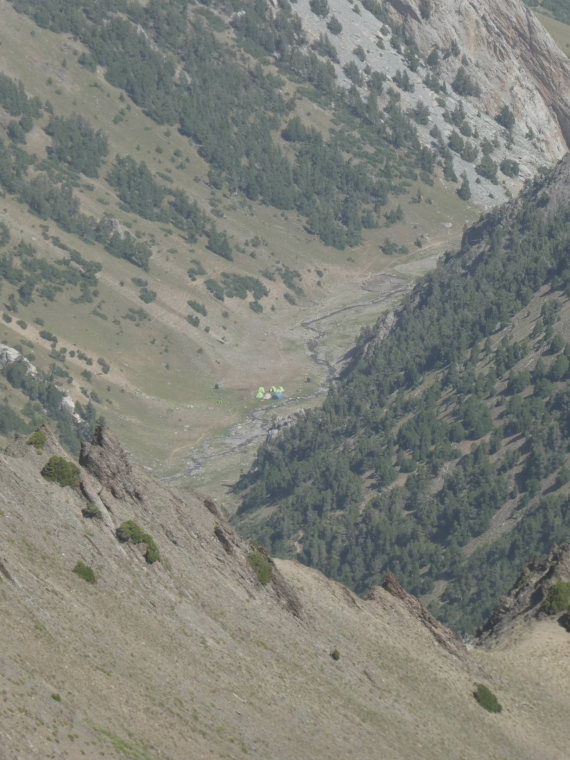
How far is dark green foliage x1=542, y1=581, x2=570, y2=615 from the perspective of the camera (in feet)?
434

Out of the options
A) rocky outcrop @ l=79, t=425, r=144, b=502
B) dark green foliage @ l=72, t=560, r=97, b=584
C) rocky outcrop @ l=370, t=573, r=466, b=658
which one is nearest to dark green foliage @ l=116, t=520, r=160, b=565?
rocky outcrop @ l=79, t=425, r=144, b=502

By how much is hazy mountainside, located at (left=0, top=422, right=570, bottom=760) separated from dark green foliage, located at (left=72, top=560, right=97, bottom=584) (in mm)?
162

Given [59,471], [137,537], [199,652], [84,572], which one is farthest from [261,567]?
[84,572]

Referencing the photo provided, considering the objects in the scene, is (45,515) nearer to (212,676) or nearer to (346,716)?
(212,676)

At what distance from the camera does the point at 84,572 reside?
92.9 metres

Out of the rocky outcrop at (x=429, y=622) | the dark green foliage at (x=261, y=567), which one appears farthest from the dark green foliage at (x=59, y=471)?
the rocky outcrop at (x=429, y=622)

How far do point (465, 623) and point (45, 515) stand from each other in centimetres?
10522

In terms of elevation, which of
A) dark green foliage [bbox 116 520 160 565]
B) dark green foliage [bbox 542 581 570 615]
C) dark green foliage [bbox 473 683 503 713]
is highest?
dark green foliage [bbox 542 581 570 615]

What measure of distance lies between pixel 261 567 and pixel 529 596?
→ 34.8m

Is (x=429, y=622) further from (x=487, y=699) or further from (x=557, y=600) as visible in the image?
(x=557, y=600)

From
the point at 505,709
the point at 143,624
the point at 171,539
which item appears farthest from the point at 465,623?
the point at 143,624

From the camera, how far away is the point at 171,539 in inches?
4195

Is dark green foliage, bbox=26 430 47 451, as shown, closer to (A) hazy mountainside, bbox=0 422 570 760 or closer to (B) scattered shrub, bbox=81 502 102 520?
(A) hazy mountainside, bbox=0 422 570 760

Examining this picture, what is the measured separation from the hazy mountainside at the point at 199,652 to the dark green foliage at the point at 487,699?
63 cm
